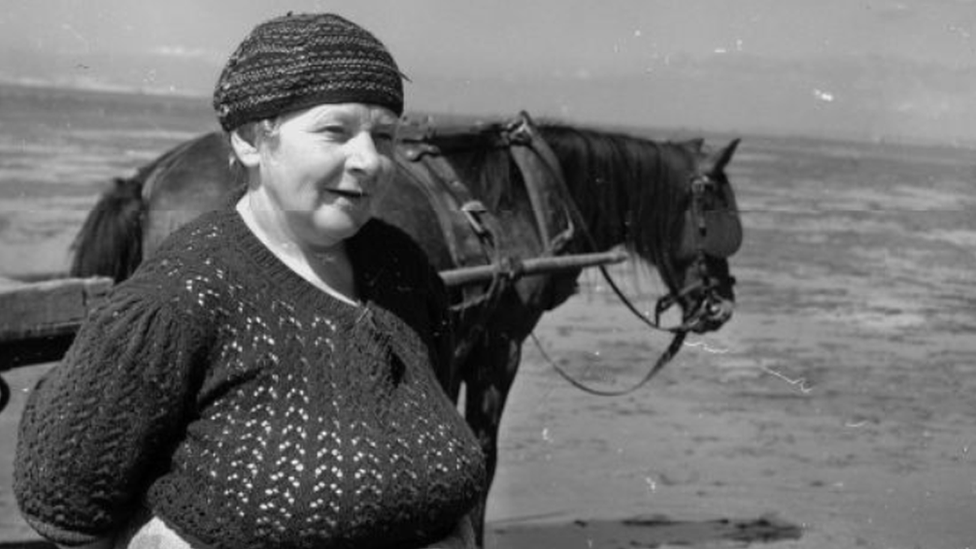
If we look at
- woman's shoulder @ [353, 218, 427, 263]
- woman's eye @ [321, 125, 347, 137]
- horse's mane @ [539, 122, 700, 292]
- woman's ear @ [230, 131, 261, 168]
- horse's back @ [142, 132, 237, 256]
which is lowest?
horse's mane @ [539, 122, 700, 292]

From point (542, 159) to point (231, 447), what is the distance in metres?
4.39

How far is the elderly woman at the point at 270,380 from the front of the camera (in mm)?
2059

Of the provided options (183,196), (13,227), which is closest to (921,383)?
(183,196)

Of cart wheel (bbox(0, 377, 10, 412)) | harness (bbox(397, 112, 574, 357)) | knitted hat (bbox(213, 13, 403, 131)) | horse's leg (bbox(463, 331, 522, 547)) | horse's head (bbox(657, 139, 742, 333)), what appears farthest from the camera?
horse's head (bbox(657, 139, 742, 333))

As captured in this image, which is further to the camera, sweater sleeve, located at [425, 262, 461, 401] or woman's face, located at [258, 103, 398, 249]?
sweater sleeve, located at [425, 262, 461, 401]

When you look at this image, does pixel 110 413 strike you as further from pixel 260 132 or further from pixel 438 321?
pixel 438 321

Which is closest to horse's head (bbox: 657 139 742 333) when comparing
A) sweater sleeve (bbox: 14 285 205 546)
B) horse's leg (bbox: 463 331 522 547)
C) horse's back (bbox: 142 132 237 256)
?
horse's leg (bbox: 463 331 522 547)

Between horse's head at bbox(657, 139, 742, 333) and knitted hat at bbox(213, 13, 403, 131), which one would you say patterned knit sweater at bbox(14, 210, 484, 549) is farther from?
horse's head at bbox(657, 139, 742, 333)

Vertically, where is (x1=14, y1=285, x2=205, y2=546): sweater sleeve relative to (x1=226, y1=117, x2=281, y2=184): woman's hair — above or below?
below

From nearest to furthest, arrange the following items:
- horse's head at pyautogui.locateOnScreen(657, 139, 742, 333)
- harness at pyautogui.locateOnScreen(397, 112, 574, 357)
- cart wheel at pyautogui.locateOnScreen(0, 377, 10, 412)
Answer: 1. cart wheel at pyautogui.locateOnScreen(0, 377, 10, 412)
2. harness at pyautogui.locateOnScreen(397, 112, 574, 357)
3. horse's head at pyautogui.locateOnScreen(657, 139, 742, 333)

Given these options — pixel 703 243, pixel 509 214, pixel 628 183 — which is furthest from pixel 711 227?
pixel 509 214

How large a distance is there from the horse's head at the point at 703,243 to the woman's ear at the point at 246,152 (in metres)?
5.16

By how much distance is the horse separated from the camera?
525 cm

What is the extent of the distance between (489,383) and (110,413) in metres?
4.08
